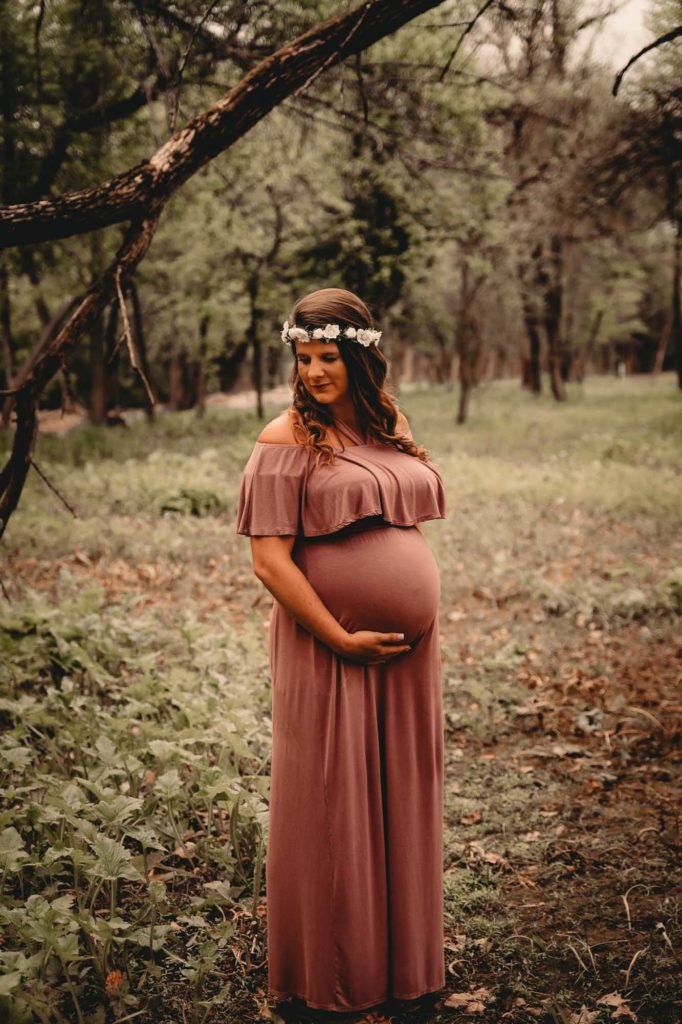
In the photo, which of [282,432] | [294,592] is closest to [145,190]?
[282,432]

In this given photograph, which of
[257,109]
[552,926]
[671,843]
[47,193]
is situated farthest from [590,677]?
[47,193]

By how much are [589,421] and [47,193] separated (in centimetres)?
1434

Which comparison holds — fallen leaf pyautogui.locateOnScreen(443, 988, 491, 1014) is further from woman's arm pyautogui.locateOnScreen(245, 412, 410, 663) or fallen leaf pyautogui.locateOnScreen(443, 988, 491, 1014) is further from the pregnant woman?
woman's arm pyautogui.locateOnScreen(245, 412, 410, 663)

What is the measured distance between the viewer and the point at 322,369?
8.14 ft

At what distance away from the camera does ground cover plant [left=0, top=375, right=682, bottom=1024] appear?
272cm

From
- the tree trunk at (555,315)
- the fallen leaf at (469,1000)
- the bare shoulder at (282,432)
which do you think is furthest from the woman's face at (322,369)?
the tree trunk at (555,315)

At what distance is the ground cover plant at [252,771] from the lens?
2.72 meters

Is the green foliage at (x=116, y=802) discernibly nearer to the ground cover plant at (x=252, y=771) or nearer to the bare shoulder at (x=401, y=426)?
the ground cover plant at (x=252, y=771)

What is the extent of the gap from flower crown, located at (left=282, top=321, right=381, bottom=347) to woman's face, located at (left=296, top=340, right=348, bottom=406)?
0.02m

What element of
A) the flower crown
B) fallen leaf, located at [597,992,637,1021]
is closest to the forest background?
fallen leaf, located at [597,992,637,1021]

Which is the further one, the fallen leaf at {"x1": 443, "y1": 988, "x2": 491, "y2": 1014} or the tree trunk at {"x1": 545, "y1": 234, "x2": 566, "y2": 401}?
the tree trunk at {"x1": 545, "y1": 234, "x2": 566, "y2": 401}

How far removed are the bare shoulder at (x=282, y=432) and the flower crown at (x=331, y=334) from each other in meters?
0.24

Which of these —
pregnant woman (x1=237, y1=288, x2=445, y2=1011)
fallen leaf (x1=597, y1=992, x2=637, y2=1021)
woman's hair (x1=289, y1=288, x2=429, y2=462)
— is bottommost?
fallen leaf (x1=597, y1=992, x2=637, y2=1021)

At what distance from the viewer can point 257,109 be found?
2939mm
